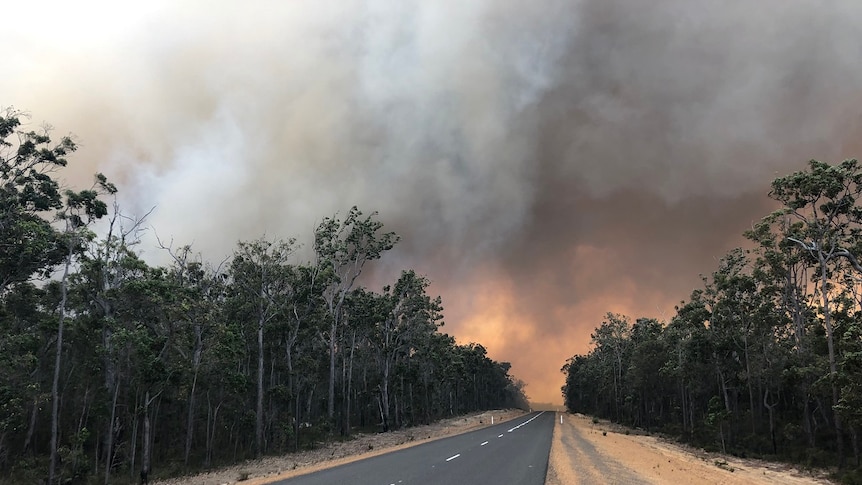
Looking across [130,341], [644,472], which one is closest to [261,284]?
[130,341]

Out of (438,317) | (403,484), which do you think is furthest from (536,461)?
(438,317)

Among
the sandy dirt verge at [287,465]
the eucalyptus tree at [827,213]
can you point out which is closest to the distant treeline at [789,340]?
the eucalyptus tree at [827,213]

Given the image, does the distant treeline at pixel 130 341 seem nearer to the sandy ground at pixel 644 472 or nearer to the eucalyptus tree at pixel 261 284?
the eucalyptus tree at pixel 261 284

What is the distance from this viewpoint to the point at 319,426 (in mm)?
50094

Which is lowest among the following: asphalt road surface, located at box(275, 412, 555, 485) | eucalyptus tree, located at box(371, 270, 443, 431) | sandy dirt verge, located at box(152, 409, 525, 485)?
sandy dirt verge, located at box(152, 409, 525, 485)

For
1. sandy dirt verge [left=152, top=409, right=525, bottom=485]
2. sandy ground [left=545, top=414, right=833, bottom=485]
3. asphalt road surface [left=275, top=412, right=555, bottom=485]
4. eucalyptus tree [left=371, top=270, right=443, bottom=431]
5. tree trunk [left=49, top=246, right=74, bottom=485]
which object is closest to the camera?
asphalt road surface [left=275, top=412, right=555, bottom=485]

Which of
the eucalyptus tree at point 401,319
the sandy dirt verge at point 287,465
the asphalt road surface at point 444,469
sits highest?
the eucalyptus tree at point 401,319

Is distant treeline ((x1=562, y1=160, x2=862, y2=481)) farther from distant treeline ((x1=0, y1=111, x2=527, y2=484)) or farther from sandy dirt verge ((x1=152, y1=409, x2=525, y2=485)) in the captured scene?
distant treeline ((x1=0, y1=111, x2=527, y2=484))

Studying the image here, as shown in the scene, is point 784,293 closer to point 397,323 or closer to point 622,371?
point 397,323

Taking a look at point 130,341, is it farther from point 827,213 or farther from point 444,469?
point 827,213

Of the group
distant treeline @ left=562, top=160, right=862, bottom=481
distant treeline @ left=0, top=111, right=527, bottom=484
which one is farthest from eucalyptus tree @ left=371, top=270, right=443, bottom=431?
distant treeline @ left=562, top=160, right=862, bottom=481

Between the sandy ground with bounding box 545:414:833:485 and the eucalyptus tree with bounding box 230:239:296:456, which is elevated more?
the eucalyptus tree with bounding box 230:239:296:456

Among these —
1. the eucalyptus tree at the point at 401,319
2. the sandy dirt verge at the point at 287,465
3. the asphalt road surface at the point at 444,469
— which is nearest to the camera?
the asphalt road surface at the point at 444,469

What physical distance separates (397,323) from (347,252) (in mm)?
14534
